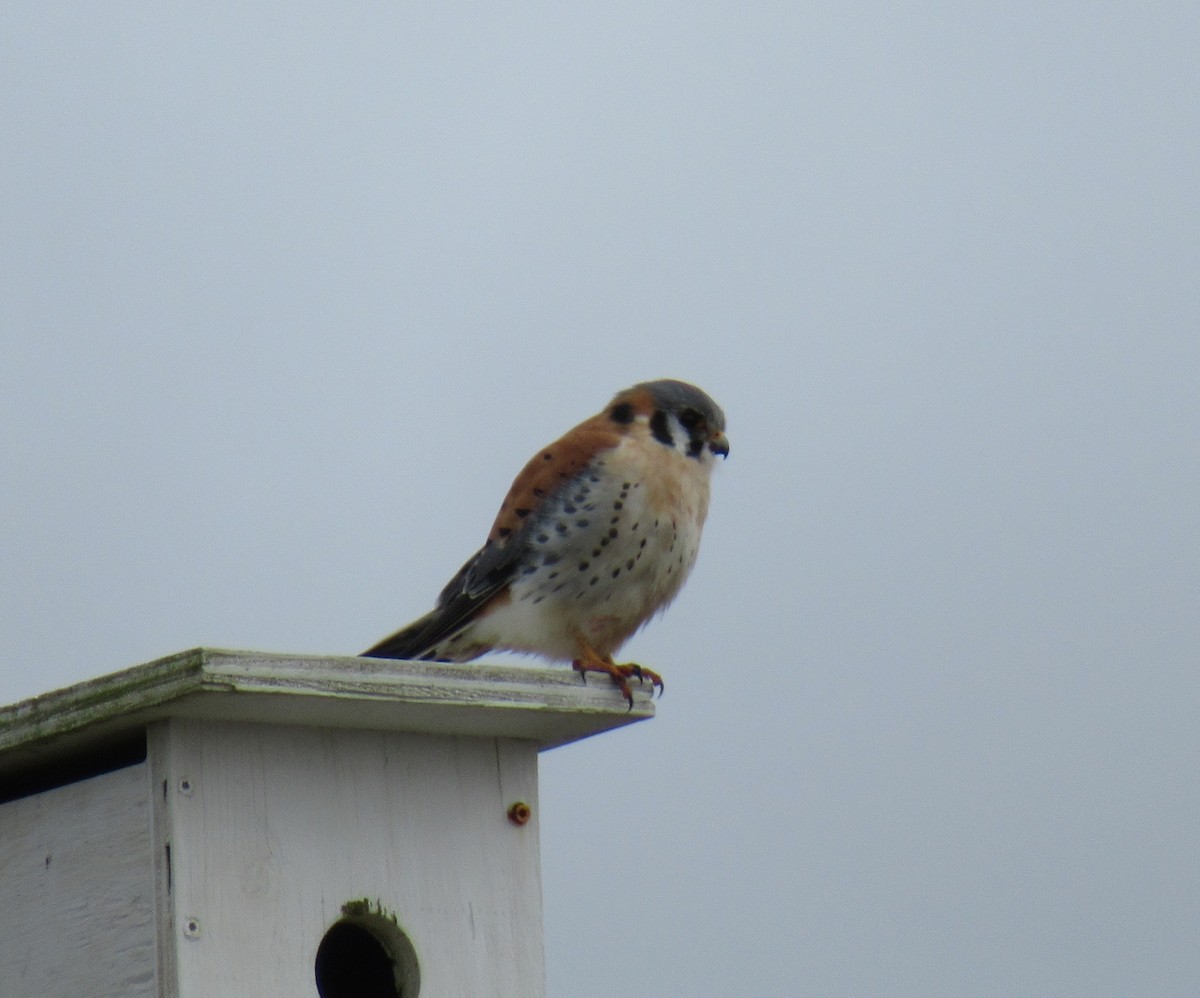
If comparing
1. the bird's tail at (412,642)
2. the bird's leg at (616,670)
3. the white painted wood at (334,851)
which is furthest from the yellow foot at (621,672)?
the bird's tail at (412,642)

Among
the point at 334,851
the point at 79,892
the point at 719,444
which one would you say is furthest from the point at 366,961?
the point at 719,444

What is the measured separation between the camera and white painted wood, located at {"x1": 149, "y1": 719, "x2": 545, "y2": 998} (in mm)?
2613

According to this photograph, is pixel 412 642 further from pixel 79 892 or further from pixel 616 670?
pixel 79 892

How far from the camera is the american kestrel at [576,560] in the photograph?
12.6 ft

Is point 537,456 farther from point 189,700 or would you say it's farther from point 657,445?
point 189,700

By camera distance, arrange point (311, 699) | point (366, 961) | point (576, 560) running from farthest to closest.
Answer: point (576, 560)
point (366, 961)
point (311, 699)

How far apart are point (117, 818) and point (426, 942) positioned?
0.46m

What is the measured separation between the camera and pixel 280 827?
2.73 meters

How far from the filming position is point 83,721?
104 inches

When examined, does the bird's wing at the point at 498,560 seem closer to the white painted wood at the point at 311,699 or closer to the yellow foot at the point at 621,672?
the yellow foot at the point at 621,672

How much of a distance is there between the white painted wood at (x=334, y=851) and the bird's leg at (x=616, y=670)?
172mm

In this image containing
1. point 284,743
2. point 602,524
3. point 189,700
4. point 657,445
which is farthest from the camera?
point 657,445

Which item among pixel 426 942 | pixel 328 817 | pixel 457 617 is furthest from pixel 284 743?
pixel 457 617

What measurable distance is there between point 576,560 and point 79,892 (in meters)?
1.37
